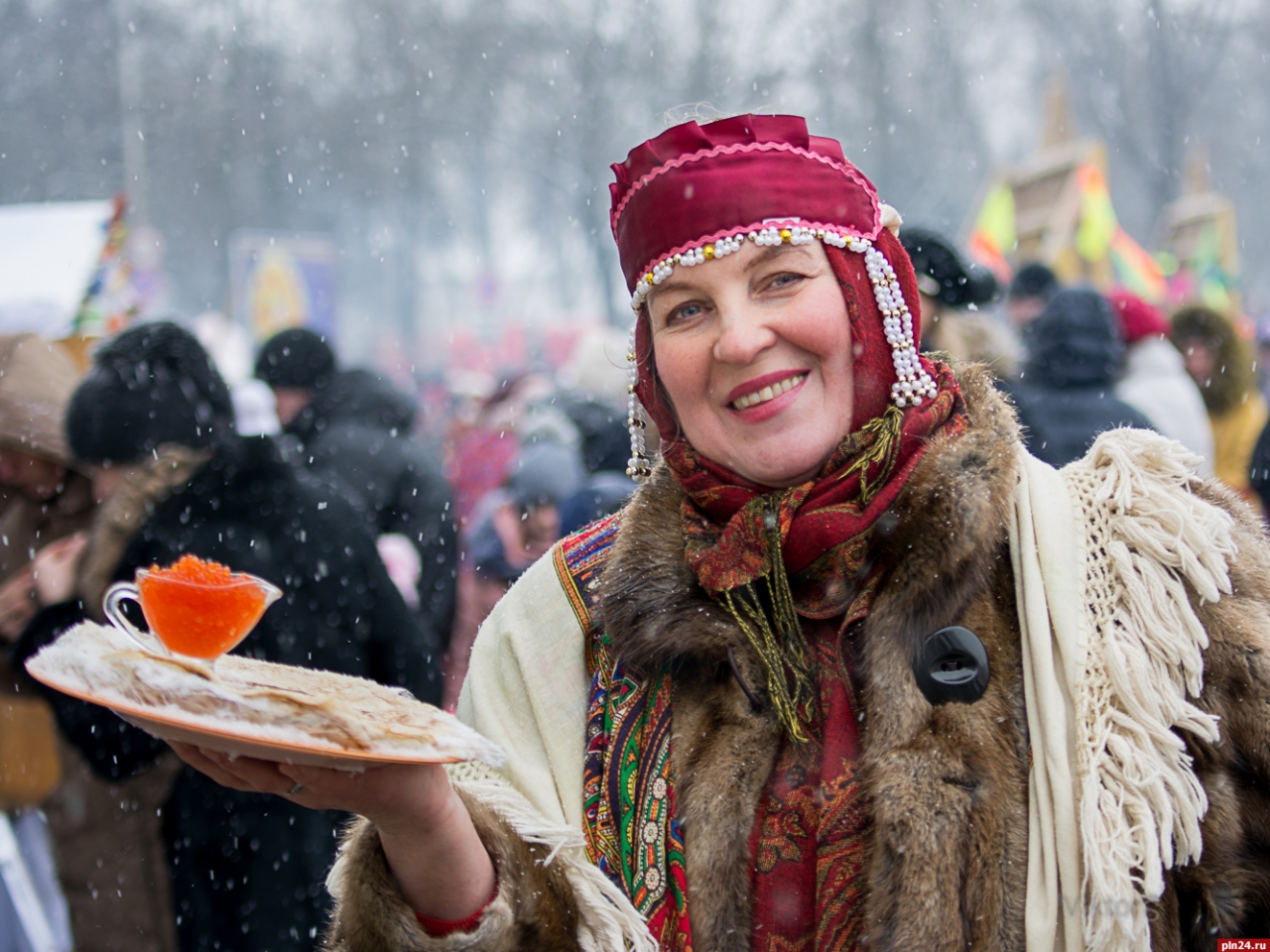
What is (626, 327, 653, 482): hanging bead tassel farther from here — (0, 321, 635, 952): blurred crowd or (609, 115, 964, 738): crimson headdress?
(0, 321, 635, 952): blurred crowd

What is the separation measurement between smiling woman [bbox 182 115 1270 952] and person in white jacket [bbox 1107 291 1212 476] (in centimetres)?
361

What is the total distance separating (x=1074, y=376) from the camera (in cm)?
443

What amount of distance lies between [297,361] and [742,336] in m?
4.35

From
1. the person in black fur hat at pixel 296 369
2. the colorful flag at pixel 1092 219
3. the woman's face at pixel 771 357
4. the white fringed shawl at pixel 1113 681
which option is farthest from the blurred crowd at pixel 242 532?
the colorful flag at pixel 1092 219

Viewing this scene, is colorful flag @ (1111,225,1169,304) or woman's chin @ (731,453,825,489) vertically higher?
colorful flag @ (1111,225,1169,304)

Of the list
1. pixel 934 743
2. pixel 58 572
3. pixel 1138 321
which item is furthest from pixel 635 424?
pixel 1138 321

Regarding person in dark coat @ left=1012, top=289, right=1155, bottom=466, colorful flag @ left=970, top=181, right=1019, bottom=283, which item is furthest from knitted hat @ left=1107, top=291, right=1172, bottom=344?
colorful flag @ left=970, top=181, right=1019, bottom=283

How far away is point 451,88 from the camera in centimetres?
2230

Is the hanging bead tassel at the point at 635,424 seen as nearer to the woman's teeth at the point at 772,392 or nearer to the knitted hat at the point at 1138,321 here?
the woman's teeth at the point at 772,392

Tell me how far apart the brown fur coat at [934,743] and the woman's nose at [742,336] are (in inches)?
12.6

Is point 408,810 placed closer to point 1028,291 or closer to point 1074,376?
point 1074,376

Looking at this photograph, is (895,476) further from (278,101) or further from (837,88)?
(278,101)

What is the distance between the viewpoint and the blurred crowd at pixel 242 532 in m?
3.09

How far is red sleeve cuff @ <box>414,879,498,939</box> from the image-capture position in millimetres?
1641
